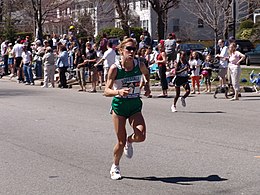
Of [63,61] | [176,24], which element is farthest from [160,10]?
[176,24]

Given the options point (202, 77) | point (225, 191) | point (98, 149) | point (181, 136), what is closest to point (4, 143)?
point (98, 149)

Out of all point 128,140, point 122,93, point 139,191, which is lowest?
point 139,191

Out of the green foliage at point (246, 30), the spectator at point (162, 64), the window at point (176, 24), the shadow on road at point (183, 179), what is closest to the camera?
the shadow on road at point (183, 179)

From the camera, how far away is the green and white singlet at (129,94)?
7750 millimetres

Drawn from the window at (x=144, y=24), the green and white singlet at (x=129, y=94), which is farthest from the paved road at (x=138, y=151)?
the window at (x=144, y=24)

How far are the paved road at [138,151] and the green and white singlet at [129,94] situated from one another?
3.15ft

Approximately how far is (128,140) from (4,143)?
12.4 feet

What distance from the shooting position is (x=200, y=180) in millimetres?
7742

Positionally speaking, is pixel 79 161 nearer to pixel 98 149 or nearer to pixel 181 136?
pixel 98 149

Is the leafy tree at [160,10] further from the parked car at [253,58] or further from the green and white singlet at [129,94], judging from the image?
the green and white singlet at [129,94]

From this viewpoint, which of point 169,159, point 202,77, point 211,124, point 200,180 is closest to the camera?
point 200,180

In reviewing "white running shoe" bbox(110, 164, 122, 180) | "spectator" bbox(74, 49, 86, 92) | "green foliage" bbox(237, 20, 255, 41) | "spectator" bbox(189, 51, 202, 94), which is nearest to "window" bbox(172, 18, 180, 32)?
"green foliage" bbox(237, 20, 255, 41)

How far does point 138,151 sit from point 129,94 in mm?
2447

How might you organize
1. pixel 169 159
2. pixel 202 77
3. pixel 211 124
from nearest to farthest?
1. pixel 169 159
2. pixel 211 124
3. pixel 202 77
